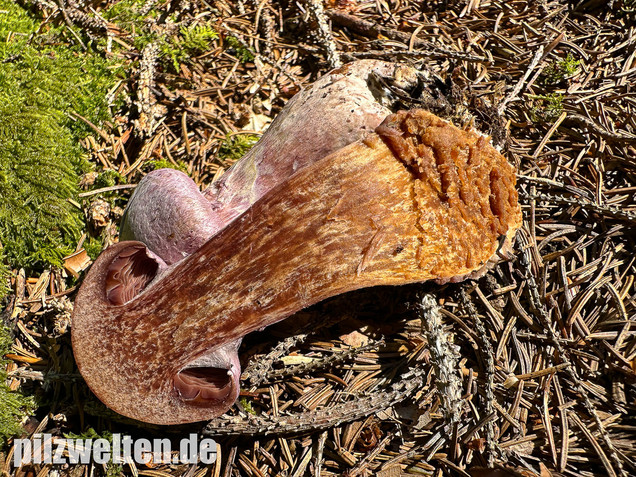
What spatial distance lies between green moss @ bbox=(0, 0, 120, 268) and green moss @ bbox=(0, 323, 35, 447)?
0.58 metres

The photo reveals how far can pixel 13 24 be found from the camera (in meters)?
3.23

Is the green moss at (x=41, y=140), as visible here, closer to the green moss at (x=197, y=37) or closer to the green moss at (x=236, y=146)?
the green moss at (x=197, y=37)

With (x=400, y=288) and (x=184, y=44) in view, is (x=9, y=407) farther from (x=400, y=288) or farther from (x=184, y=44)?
(x=184, y=44)

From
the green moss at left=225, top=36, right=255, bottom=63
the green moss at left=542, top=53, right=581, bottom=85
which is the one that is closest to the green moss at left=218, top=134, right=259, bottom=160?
the green moss at left=225, top=36, right=255, bottom=63

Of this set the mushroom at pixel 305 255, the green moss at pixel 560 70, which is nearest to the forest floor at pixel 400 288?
the green moss at pixel 560 70

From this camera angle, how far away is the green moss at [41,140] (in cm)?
287

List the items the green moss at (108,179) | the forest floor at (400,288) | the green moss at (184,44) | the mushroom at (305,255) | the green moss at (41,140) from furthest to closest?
the green moss at (184,44)
the green moss at (108,179)
the green moss at (41,140)
the forest floor at (400,288)
the mushroom at (305,255)

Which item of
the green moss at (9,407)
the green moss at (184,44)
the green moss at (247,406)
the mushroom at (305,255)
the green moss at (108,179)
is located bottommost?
the green moss at (247,406)

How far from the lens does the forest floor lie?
94.8 inches

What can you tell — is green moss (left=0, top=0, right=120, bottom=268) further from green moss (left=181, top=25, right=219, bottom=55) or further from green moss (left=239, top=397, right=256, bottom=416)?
green moss (left=239, top=397, right=256, bottom=416)

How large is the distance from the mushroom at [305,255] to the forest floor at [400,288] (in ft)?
1.40

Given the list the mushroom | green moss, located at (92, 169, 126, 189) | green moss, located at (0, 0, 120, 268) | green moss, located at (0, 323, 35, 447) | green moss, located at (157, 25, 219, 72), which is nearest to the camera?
the mushroom

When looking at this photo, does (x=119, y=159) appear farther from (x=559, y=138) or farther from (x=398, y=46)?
(x=559, y=138)

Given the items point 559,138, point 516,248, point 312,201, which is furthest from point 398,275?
point 559,138
